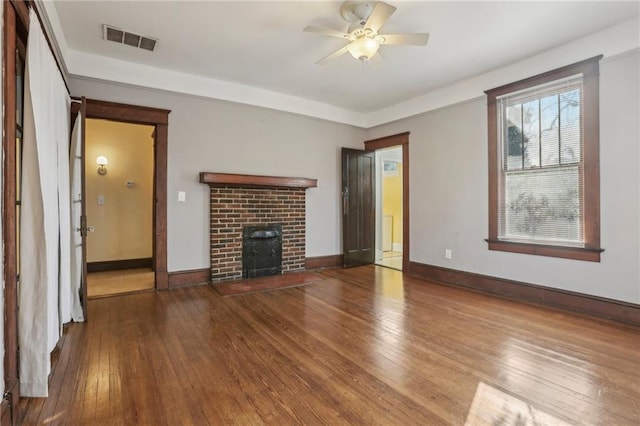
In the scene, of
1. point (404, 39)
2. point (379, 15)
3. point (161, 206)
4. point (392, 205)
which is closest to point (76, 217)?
point (161, 206)

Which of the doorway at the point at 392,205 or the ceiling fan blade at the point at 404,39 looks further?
the doorway at the point at 392,205

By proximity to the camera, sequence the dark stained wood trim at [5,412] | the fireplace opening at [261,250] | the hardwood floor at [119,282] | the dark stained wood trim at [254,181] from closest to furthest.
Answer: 1. the dark stained wood trim at [5,412]
2. the hardwood floor at [119,282]
3. the dark stained wood trim at [254,181]
4. the fireplace opening at [261,250]

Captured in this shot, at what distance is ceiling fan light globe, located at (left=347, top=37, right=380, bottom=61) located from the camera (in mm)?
2682

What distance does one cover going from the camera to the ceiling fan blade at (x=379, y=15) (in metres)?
2.28

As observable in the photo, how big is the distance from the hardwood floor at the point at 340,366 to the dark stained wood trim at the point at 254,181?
1.65 metres

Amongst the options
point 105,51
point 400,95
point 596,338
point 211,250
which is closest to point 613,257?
point 596,338

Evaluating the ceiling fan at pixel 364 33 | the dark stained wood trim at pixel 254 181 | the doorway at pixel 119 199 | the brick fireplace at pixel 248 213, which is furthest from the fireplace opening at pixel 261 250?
the ceiling fan at pixel 364 33

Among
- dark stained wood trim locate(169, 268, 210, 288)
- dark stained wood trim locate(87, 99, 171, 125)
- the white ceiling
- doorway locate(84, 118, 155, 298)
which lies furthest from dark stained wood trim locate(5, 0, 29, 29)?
doorway locate(84, 118, 155, 298)

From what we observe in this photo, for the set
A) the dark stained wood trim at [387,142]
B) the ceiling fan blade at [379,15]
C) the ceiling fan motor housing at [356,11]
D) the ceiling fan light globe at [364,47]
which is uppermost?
the ceiling fan motor housing at [356,11]

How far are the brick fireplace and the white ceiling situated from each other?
1.41 meters

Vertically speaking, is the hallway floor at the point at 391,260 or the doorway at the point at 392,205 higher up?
the doorway at the point at 392,205

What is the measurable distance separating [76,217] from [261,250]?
91.4 inches

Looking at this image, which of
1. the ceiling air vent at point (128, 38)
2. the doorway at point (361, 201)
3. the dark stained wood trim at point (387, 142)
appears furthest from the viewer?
the doorway at point (361, 201)

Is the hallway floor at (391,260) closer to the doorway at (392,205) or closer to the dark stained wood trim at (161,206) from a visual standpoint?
the doorway at (392,205)
